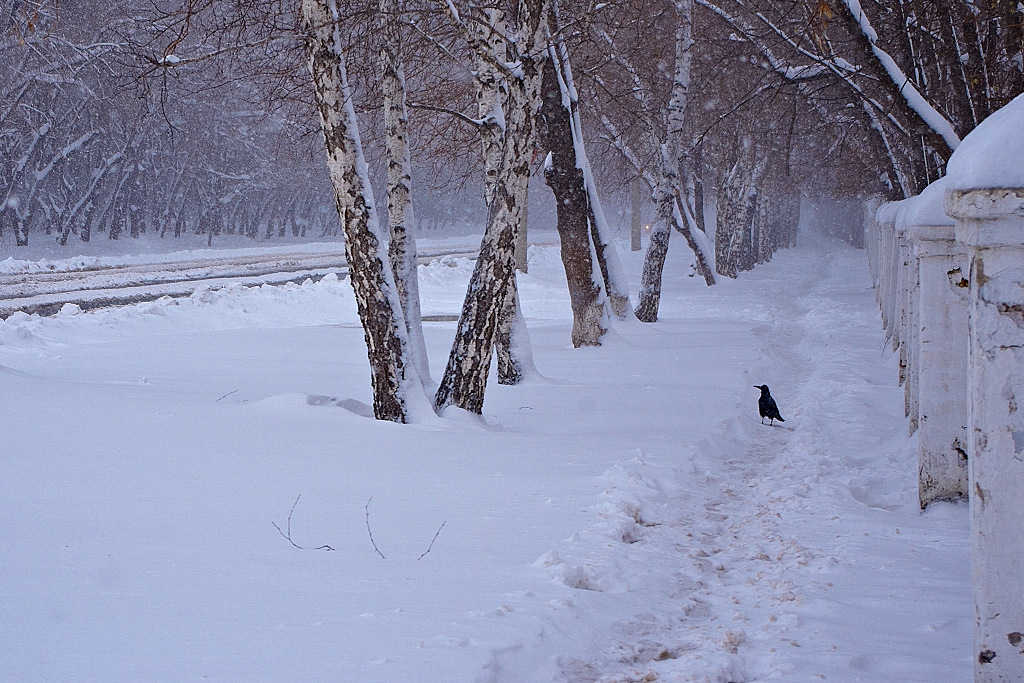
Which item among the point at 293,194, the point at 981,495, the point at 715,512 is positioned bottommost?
the point at 715,512

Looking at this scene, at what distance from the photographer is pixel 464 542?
15.0ft

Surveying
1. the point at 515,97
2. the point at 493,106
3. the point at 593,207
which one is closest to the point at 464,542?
the point at 515,97

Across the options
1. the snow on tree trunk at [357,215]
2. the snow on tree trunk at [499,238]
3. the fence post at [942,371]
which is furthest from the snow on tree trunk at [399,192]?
the fence post at [942,371]

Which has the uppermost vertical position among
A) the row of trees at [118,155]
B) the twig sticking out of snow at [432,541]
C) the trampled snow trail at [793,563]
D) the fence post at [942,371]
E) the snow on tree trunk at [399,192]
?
the row of trees at [118,155]

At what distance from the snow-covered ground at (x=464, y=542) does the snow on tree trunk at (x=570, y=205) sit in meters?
4.24

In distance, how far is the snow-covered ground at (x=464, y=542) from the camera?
338 cm

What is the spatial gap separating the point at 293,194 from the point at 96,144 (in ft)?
65.4

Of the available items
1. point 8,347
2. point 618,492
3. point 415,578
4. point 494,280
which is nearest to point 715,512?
point 618,492

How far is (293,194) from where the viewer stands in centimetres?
6081

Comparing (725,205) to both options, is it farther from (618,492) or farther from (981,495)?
(981,495)

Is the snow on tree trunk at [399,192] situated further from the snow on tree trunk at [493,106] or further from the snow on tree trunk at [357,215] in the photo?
the snow on tree trunk at [493,106]

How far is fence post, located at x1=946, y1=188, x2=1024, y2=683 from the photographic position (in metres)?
2.68

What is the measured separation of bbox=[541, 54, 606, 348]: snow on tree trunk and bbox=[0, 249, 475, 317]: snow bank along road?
886cm

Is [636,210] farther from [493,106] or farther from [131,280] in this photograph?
[493,106]
